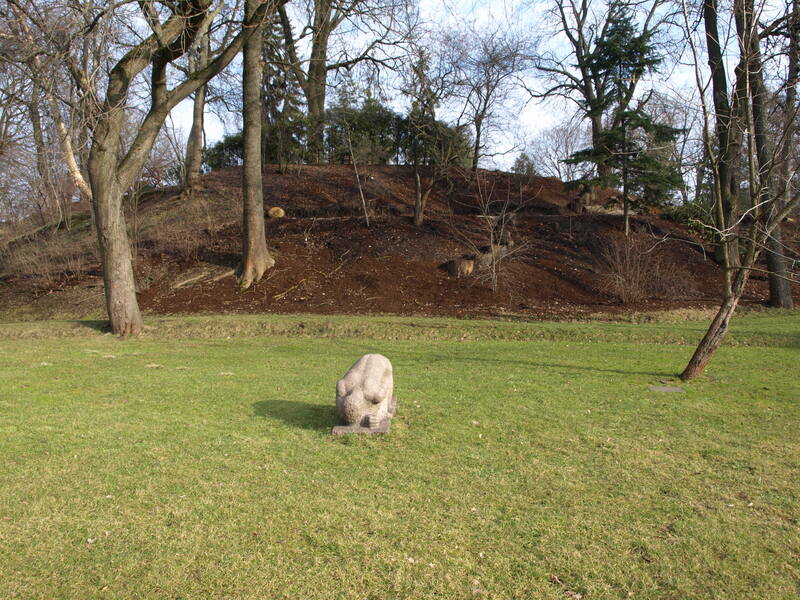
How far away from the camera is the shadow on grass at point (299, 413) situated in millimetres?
6758

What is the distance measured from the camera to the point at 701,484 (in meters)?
5.15

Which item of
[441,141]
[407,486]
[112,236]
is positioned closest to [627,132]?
[441,141]

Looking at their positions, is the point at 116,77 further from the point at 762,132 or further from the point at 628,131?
the point at 628,131

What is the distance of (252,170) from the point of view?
17.8 m

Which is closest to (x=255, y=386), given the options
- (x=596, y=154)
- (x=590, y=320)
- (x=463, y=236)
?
(x=590, y=320)

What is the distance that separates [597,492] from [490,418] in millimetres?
2135

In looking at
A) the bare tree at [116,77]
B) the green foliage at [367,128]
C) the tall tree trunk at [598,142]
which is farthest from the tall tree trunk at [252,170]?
the tall tree trunk at [598,142]

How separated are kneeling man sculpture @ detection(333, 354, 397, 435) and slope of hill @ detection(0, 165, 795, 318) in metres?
9.93

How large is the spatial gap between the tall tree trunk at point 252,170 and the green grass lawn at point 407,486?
29.0ft

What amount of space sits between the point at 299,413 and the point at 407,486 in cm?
248

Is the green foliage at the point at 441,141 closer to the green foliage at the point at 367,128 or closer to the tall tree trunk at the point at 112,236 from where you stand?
the green foliage at the point at 367,128

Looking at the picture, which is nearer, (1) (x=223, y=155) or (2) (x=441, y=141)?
(2) (x=441, y=141)

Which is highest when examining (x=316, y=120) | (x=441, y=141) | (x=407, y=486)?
(x=316, y=120)

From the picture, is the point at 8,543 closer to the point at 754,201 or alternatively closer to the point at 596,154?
the point at 754,201
